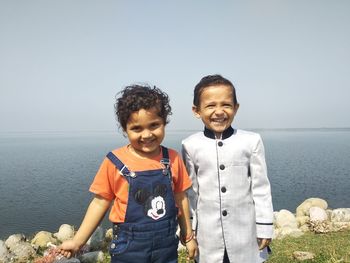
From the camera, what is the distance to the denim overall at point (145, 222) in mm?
3141

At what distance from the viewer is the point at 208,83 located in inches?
148

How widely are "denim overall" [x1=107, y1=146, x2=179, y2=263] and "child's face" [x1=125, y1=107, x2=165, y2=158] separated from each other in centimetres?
24

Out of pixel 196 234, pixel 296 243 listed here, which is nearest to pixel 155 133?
pixel 196 234

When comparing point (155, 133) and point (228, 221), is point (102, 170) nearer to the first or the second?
point (155, 133)

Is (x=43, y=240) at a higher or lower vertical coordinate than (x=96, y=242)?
lower

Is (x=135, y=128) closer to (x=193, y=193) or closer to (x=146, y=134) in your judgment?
(x=146, y=134)

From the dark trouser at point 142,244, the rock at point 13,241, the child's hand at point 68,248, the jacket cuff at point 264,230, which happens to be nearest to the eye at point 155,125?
the dark trouser at point 142,244

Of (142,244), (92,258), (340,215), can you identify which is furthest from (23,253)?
(340,215)

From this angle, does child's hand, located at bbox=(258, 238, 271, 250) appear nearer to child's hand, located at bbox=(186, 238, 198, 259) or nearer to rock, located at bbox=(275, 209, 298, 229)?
child's hand, located at bbox=(186, 238, 198, 259)

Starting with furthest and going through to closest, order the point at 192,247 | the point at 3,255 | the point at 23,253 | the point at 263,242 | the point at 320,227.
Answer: the point at 23,253 < the point at 3,255 < the point at 320,227 < the point at 263,242 < the point at 192,247

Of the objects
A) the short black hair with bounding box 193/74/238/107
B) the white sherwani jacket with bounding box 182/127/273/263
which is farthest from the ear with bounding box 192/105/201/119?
the white sherwani jacket with bounding box 182/127/273/263

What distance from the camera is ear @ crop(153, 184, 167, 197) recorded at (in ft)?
10.6

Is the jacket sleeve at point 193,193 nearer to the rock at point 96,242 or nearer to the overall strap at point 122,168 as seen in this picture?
the overall strap at point 122,168

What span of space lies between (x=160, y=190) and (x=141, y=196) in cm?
20
